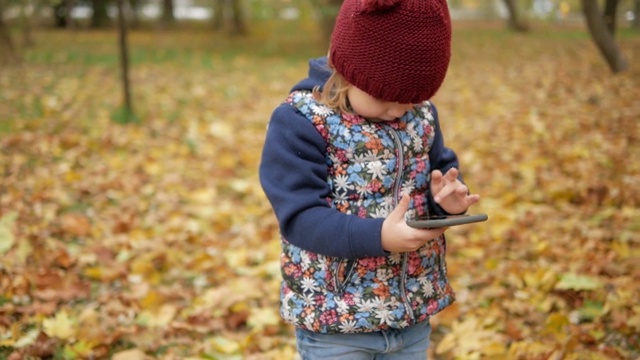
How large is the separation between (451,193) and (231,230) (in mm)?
2909

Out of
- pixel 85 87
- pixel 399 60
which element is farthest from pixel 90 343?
pixel 85 87

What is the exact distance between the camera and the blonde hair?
1.75 metres

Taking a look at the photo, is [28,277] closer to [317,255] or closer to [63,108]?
[317,255]

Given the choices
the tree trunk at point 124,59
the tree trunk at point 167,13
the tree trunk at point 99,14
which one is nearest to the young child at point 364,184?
the tree trunk at point 124,59

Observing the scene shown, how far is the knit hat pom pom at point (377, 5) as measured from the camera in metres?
1.57

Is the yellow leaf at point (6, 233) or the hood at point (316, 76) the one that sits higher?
the hood at point (316, 76)

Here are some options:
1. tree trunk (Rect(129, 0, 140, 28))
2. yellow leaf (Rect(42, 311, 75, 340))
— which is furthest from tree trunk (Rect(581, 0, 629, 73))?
tree trunk (Rect(129, 0, 140, 28))

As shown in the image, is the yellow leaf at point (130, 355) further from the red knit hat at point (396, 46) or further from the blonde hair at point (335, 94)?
the red knit hat at point (396, 46)

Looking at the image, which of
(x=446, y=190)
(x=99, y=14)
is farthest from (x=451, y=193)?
(x=99, y=14)

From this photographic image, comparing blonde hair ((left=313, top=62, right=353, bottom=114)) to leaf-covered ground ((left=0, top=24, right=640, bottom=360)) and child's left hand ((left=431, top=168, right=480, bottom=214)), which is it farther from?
leaf-covered ground ((left=0, top=24, right=640, bottom=360))

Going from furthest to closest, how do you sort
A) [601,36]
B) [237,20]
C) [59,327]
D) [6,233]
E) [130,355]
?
[237,20] < [601,36] < [6,233] < [59,327] < [130,355]

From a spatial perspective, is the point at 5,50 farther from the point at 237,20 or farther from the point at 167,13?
the point at 167,13

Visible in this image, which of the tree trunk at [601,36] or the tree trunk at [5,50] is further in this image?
the tree trunk at [5,50]

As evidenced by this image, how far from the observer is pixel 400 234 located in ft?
5.20
